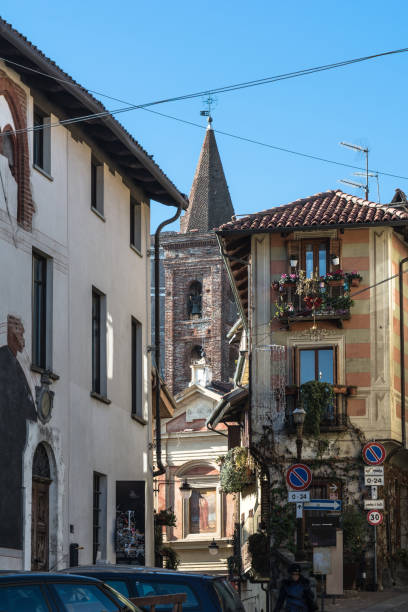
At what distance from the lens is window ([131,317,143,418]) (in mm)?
28750

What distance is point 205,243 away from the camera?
95125mm

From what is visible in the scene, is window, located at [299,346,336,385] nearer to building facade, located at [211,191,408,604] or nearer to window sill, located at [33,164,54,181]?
building facade, located at [211,191,408,604]

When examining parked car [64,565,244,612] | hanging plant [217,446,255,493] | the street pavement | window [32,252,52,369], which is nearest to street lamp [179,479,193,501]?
hanging plant [217,446,255,493]

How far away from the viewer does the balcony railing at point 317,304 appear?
35969 mm

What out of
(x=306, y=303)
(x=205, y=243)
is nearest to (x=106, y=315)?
(x=306, y=303)

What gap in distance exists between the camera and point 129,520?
2620 cm

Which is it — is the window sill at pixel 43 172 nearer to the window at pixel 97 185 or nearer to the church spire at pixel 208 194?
the window at pixel 97 185

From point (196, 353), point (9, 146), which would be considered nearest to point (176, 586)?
point (9, 146)

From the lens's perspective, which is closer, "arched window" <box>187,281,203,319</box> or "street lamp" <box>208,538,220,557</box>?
"street lamp" <box>208,538,220,557</box>

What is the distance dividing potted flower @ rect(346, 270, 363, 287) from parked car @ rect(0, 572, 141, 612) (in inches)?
1009

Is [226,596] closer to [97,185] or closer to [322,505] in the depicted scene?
[322,505]

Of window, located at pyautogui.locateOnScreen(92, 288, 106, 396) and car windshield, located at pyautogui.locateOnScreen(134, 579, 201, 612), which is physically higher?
window, located at pyautogui.locateOnScreen(92, 288, 106, 396)

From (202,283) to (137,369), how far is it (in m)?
66.6

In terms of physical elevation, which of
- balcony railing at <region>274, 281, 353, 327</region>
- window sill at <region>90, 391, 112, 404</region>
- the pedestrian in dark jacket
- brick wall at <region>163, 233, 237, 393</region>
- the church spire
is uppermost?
the church spire
